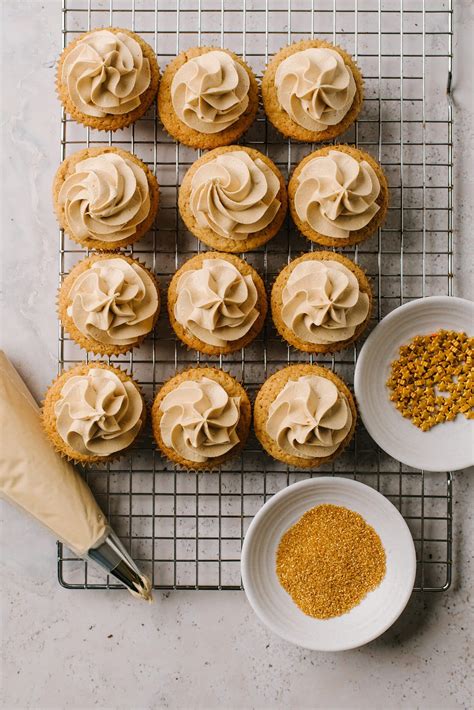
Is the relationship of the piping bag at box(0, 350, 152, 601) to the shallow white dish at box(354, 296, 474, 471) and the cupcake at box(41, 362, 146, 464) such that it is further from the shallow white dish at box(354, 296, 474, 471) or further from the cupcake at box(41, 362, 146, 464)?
the shallow white dish at box(354, 296, 474, 471)

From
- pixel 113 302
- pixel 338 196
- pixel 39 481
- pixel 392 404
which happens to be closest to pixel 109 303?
pixel 113 302

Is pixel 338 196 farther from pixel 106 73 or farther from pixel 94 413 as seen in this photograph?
pixel 94 413

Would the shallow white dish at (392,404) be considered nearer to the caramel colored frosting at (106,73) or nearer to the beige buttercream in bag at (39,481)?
the beige buttercream in bag at (39,481)

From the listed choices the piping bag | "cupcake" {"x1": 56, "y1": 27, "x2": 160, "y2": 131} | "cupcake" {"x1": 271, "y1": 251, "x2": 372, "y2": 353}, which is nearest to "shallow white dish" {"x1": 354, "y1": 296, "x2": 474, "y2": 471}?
"cupcake" {"x1": 271, "y1": 251, "x2": 372, "y2": 353}

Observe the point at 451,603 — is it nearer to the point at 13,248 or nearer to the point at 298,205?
the point at 298,205

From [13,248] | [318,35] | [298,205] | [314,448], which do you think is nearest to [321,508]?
[314,448]

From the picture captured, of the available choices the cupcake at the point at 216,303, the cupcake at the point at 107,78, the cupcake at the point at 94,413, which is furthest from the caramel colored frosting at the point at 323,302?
the cupcake at the point at 107,78
